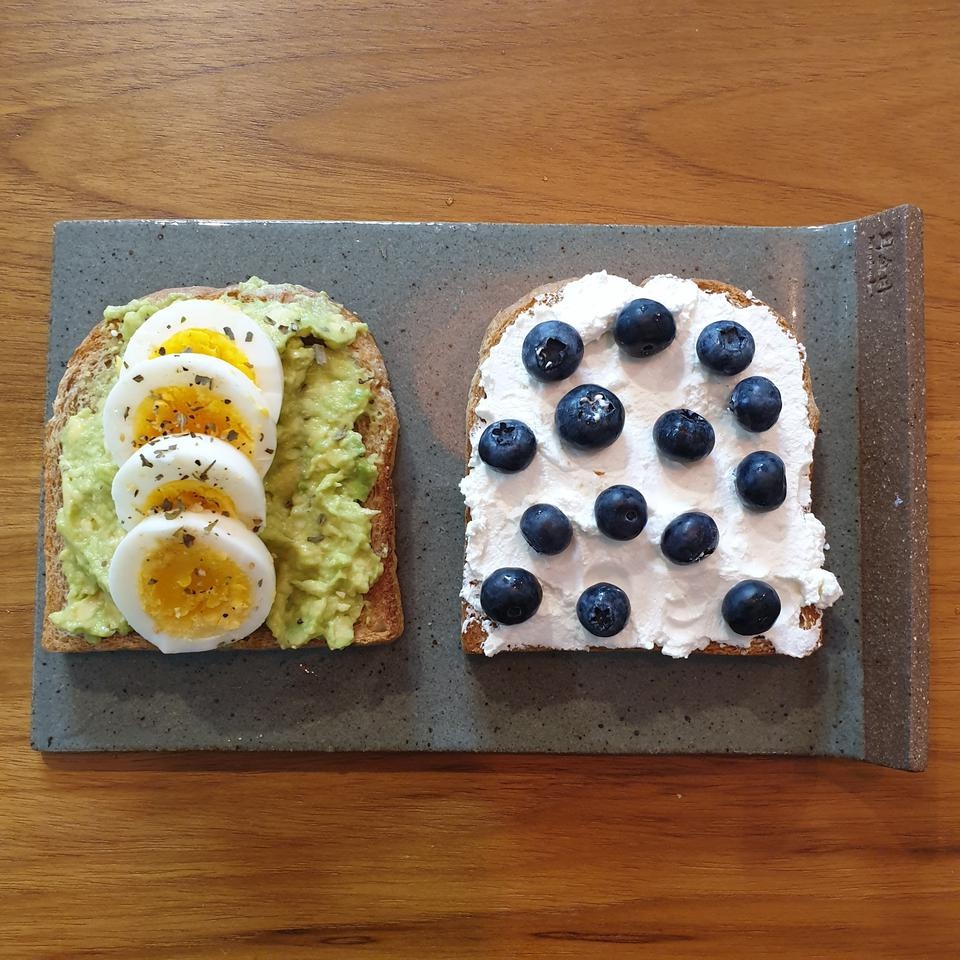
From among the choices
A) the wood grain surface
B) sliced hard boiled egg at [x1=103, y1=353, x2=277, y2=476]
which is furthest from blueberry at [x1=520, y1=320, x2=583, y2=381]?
sliced hard boiled egg at [x1=103, y1=353, x2=277, y2=476]

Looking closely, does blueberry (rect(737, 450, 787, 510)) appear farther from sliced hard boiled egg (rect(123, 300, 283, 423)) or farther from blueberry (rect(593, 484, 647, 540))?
sliced hard boiled egg (rect(123, 300, 283, 423))

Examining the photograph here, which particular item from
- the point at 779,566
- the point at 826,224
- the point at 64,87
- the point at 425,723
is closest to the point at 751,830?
the point at 779,566

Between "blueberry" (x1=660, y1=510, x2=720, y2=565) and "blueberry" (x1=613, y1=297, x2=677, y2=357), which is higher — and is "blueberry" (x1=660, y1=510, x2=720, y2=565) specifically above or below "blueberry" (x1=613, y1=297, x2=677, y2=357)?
below

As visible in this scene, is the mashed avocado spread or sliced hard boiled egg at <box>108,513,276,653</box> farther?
the mashed avocado spread

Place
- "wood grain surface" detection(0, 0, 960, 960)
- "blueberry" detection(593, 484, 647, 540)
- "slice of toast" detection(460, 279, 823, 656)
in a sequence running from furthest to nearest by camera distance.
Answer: "wood grain surface" detection(0, 0, 960, 960) < "slice of toast" detection(460, 279, 823, 656) < "blueberry" detection(593, 484, 647, 540)

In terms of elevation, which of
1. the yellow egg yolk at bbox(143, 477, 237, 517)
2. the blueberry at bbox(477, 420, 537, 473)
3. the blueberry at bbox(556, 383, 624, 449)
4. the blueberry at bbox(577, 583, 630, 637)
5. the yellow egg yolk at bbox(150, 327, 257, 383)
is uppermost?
the yellow egg yolk at bbox(150, 327, 257, 383)

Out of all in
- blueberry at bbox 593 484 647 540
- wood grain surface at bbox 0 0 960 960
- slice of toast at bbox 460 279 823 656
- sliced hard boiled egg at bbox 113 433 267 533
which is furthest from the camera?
wood grain surface at bbox 0 0 960 960

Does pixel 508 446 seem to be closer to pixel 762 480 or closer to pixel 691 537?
pixel 691 537
